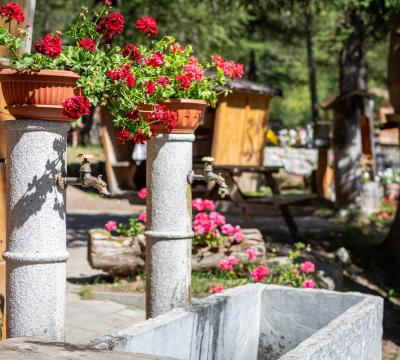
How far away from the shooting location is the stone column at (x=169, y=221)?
17.9ft

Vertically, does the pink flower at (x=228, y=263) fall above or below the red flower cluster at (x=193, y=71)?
below

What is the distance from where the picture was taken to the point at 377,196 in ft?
58.6

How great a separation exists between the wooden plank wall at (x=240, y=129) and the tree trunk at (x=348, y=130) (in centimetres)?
429

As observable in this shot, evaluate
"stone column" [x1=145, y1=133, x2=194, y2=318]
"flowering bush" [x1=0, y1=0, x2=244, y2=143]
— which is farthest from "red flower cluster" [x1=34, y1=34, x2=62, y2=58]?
"stone column" [x1=145, y1=133, x2=194, y2=318]

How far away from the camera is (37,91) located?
3.95 m

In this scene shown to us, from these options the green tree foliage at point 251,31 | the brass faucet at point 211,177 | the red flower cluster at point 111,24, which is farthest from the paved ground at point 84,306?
the green tree foliage at point 251,31

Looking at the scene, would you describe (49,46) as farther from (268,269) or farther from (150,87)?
(268,269)

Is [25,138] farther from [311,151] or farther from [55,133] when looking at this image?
[311,151]

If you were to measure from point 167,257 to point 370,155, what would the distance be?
45.8ft

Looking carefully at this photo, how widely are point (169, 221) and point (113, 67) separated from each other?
1.53 meters

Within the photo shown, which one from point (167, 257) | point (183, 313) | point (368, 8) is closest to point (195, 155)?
point (368, 8)

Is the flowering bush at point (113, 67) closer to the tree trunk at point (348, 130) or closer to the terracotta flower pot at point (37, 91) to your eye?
the terracotta flower pot at point (37, 91)

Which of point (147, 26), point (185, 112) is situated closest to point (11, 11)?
point (147, 26)

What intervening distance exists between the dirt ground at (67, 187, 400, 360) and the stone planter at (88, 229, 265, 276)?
150 cm
